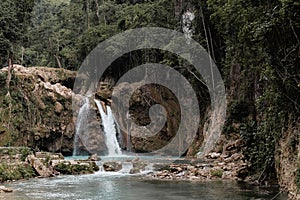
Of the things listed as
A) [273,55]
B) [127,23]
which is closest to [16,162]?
[273,55]

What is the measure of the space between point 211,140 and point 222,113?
5.16 feet

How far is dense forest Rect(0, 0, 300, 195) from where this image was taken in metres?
9.84

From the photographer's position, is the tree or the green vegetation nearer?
the green vegetation

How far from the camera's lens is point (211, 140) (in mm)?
22938

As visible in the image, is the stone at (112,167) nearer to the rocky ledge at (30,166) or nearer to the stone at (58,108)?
the rocky ledge at (30,166)

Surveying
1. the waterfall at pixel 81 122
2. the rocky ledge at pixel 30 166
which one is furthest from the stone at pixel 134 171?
the waterfall at pixel 81 122

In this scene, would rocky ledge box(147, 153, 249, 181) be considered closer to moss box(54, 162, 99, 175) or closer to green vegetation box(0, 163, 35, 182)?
moss box(54, 162, 99, 175)

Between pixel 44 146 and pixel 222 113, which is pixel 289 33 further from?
pixel 44 146

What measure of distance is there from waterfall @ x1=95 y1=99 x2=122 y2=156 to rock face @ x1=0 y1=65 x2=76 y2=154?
205 centimetres

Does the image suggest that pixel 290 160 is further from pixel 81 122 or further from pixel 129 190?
pixel 81 122

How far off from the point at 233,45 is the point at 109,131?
46.0 feet

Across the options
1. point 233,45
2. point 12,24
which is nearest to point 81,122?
point 12,24

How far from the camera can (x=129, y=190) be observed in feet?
41.9

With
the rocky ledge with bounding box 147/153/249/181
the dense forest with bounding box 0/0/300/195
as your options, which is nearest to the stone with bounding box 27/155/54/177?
the rocky ledge with bounding box 147/153/249/181
